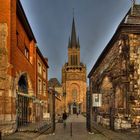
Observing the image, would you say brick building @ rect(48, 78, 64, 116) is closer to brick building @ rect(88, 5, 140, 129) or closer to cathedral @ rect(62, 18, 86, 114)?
cathedral @ rect(62, 18, 86, 114)

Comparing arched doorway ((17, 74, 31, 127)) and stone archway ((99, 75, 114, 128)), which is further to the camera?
arched doorway ((17, 74, 31, 127))

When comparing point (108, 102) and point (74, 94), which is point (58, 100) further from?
point (108, 102)

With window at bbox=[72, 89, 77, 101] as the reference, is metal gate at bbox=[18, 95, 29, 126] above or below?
below

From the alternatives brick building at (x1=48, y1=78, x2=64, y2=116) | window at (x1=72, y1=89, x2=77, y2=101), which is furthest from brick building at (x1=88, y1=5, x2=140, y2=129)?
window at (x1=72, y1=89, x2=77, y2=101)

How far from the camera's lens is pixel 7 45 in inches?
760

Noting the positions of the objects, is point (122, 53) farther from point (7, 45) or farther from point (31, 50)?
point (31, 50)

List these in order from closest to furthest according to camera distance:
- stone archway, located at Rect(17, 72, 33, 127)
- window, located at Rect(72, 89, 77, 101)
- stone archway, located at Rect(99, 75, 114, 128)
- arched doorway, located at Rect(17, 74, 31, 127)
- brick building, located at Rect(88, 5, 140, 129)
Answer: brick building, located at Rect(88, 5, 140, 129) < stone archway, located at Rect(99, 75, 114, 128) < arched doorway, located at Rect(17, 74, 31, 127) < stone archway, located at Rect(17, 72, 33, 127) < window, located at Rect(72, 89, 77, 101)

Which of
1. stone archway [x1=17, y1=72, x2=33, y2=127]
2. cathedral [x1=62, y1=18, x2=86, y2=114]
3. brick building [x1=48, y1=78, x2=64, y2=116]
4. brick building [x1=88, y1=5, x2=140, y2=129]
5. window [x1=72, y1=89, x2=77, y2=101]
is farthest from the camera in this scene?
window [x1=72, y1=89, x2=77, y2=101]

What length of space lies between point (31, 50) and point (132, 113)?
14689mm

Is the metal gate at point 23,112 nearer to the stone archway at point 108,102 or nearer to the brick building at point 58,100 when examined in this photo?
the stone archway at point 108,102

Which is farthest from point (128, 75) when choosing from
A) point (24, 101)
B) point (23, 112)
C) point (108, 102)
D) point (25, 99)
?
point (23, 112)

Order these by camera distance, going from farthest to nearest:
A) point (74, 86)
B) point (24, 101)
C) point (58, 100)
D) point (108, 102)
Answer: point (74, 86)
point (58, 100)
point (108, 102)
point (24, 101)

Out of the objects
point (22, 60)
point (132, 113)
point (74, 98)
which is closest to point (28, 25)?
point (22, 60)

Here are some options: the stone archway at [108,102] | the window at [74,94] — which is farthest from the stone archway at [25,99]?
the window at [74,94]
